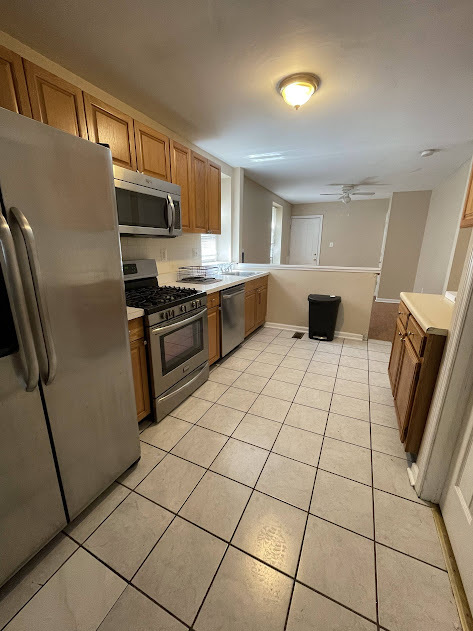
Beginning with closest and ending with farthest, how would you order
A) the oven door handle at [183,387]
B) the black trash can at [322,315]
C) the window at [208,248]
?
the oven door handle at [183,387] → the black trash can at [322,315] → the window at [208,248]

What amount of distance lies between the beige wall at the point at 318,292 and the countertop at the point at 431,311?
4.28 feet

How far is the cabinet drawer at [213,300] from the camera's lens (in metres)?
2.44

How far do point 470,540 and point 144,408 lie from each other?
1780 millimetres

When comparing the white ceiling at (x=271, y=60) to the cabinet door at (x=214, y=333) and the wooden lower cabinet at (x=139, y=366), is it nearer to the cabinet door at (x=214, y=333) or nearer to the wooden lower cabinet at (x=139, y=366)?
the wooden lower cabinet at (x=139, y=366)

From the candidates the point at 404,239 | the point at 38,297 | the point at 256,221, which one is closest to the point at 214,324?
the point at 38,297

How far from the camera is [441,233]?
428 centimetres

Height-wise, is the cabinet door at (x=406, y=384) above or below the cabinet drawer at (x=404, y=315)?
below

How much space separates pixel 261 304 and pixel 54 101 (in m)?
2.92

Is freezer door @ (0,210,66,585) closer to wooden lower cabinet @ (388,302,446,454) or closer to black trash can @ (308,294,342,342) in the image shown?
wooden lower cabinet @ (388,302,446,454)

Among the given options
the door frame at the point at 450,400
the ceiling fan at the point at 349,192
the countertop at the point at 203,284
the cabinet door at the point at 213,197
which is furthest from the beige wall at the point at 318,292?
the ceiling fan at the point at 349,192

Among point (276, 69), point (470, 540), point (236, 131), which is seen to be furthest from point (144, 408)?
point (236, 131)

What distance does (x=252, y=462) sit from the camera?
1577mm

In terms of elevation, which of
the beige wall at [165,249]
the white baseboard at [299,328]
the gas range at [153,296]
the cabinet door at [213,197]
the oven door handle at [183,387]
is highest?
the cabinet door at [213,197]

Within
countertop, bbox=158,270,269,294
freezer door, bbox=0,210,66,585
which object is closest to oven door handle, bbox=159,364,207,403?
countertop, bbox=158,270,269,294
